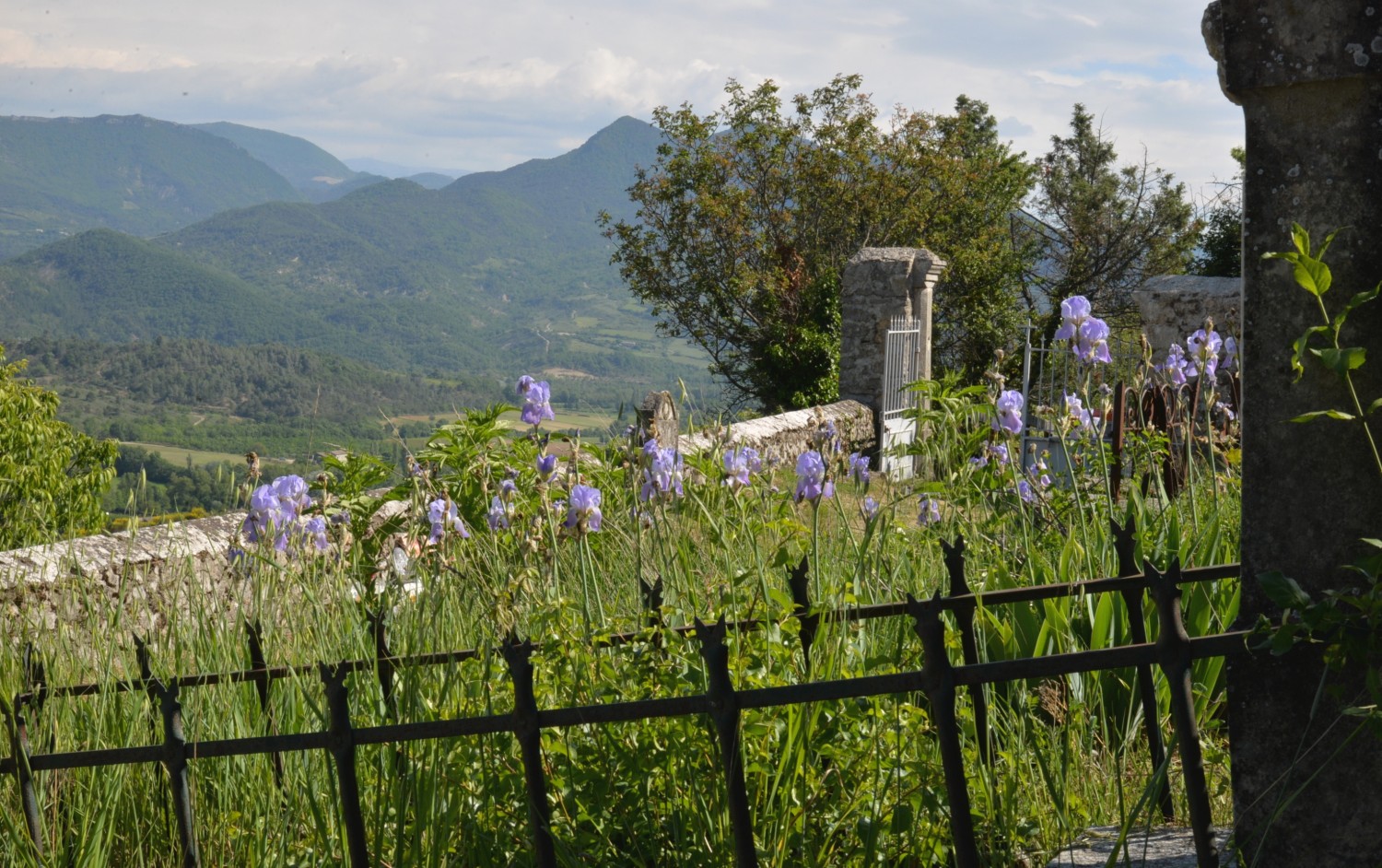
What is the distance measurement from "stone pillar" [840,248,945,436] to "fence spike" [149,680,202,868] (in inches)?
403

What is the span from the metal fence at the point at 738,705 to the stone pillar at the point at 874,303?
383 inches

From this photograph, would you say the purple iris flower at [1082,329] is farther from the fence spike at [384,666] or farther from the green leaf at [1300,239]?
the fence spike at [384,666]

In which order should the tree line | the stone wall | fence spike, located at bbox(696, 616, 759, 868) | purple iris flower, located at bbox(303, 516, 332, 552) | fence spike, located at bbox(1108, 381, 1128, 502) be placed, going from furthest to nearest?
1. the tree line
2. the stone wall
3. fence spike, located at bbox(1108, 381, 1128, 502)
4. purple iris flower, located at bbox(303, 516, 332, 552)
5. fence spike, located at bbox(696, 616, 759, 868)

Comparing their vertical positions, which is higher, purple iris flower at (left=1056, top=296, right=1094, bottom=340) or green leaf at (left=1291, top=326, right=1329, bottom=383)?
purple iris flower at (left=1056, top=296, right=1094, bottom=340)

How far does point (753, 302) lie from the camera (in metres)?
17.0

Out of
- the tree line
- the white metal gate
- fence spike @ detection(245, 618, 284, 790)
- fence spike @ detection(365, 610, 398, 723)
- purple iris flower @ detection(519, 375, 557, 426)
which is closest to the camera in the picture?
fence spike @ detection(365, 610, 398, 723)

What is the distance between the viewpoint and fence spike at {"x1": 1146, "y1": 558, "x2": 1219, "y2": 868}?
1445mm

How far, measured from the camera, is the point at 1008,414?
3660 mm

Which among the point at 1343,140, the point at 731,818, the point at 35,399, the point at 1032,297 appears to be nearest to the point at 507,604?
the point at 731,818

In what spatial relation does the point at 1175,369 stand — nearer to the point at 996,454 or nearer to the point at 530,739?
the point at 996,454

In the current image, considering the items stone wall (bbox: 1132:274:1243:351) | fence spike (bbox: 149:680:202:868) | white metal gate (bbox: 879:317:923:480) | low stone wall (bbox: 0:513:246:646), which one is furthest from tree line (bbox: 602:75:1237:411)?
fence spike (bbox: 149:680:202:868)

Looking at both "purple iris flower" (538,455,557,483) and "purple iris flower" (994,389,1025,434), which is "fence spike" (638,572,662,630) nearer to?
"purple iris flower" (538,455,557,483)

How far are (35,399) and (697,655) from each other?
1423 centimetres

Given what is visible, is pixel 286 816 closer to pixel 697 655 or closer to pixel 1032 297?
pixel 697 655
